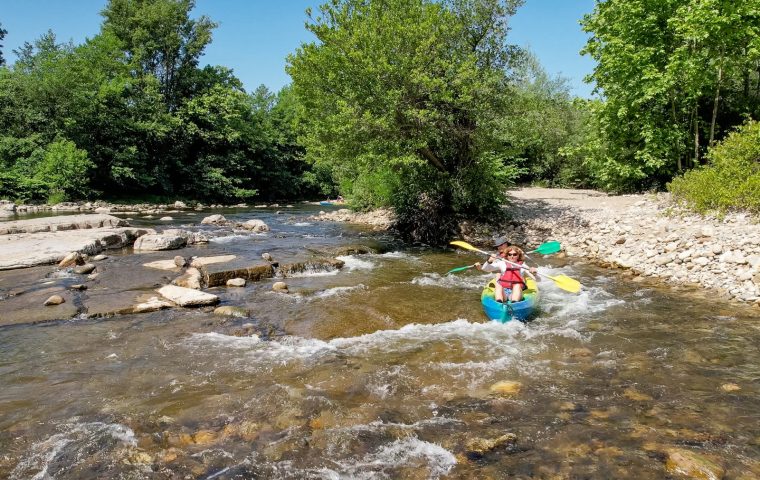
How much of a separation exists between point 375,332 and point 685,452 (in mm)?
4300

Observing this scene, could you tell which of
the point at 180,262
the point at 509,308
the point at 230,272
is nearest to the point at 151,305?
the point at 230,272

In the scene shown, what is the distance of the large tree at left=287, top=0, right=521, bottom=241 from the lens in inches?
489

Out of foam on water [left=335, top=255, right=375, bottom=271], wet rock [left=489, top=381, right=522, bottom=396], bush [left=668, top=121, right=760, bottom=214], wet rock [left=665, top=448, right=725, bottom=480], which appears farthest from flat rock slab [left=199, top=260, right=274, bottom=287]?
A: bush [left=668, top=121, right=760, bottom=214]

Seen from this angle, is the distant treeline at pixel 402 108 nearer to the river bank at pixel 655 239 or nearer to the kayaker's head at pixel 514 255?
the river bank at pixel 655 239

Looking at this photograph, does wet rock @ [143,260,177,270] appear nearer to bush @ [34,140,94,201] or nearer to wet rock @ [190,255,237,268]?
wet rock @ [190,255,237,268]

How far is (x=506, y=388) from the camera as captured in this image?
524 centimetres

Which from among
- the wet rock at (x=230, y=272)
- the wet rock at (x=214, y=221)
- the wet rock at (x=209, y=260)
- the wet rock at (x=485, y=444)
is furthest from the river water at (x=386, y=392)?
the wet rock at (x=214, y=221)

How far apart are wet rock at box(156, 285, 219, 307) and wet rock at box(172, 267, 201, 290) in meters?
0.36

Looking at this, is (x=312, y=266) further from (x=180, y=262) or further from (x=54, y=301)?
(x=54, y=301)

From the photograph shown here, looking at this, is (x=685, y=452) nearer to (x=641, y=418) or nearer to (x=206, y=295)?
(x=641, y=418)

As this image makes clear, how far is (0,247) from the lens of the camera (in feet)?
37.4

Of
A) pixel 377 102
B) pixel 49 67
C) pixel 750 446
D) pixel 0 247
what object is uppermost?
pixel 49 67

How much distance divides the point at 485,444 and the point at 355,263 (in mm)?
8224

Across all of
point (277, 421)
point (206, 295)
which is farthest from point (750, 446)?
point (206, 295)
